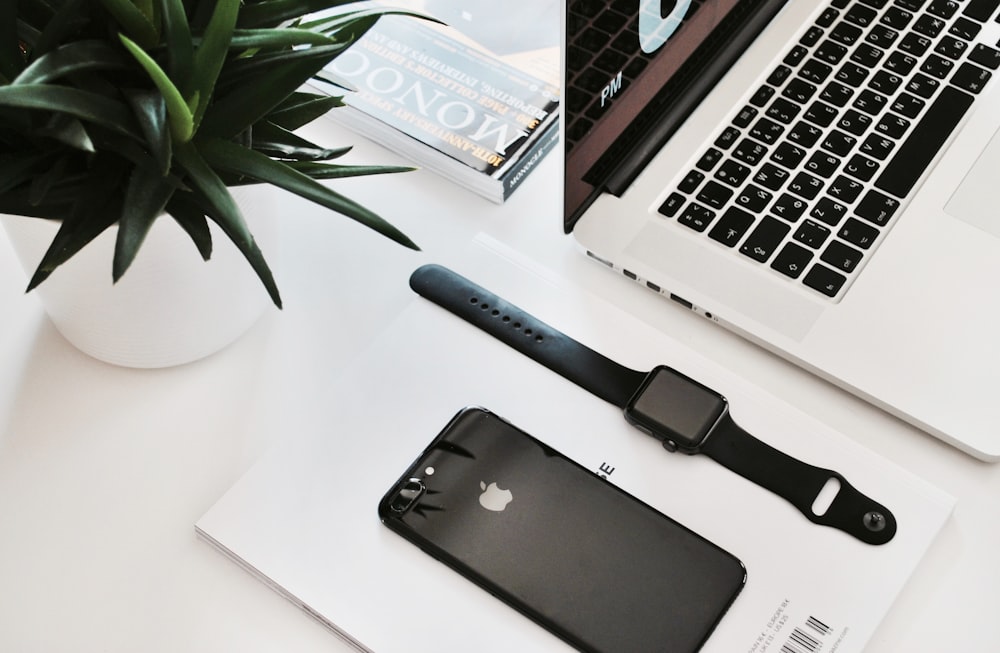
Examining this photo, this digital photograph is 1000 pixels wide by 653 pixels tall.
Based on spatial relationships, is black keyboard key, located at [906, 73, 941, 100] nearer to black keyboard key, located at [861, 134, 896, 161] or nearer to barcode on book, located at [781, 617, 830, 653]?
black keyboard key, located at [861, 134, 896, 161]

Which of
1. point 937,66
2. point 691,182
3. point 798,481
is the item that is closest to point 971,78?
point 937,66

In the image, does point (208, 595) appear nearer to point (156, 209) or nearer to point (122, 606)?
point (122, 606)

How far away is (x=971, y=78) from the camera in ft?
2.52

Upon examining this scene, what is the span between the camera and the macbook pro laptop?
0.65m

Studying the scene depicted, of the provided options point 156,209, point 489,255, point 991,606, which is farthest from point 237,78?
point 991,606

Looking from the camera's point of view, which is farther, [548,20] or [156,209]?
[548,20]

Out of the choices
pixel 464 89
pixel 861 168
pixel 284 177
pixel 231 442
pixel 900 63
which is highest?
pixel 900 63

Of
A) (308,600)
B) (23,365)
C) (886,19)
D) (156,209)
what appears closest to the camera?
(156,209)

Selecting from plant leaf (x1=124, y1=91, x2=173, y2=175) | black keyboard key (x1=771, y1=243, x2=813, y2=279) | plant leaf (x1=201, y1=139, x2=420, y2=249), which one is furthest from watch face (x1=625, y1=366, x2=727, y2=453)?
plant leaf (x1=124, y1=91, x2=173, y2=175)

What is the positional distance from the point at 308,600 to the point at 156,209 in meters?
0.23

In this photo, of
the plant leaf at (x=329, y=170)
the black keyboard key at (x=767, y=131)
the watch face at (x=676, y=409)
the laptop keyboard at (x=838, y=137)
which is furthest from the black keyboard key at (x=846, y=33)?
the plant leaf at (x=329, y=170)

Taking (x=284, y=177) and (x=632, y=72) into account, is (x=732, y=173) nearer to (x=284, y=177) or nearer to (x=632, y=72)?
(x=632, y=72)

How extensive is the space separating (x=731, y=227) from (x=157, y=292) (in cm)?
36

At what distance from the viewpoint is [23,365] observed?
673mm
